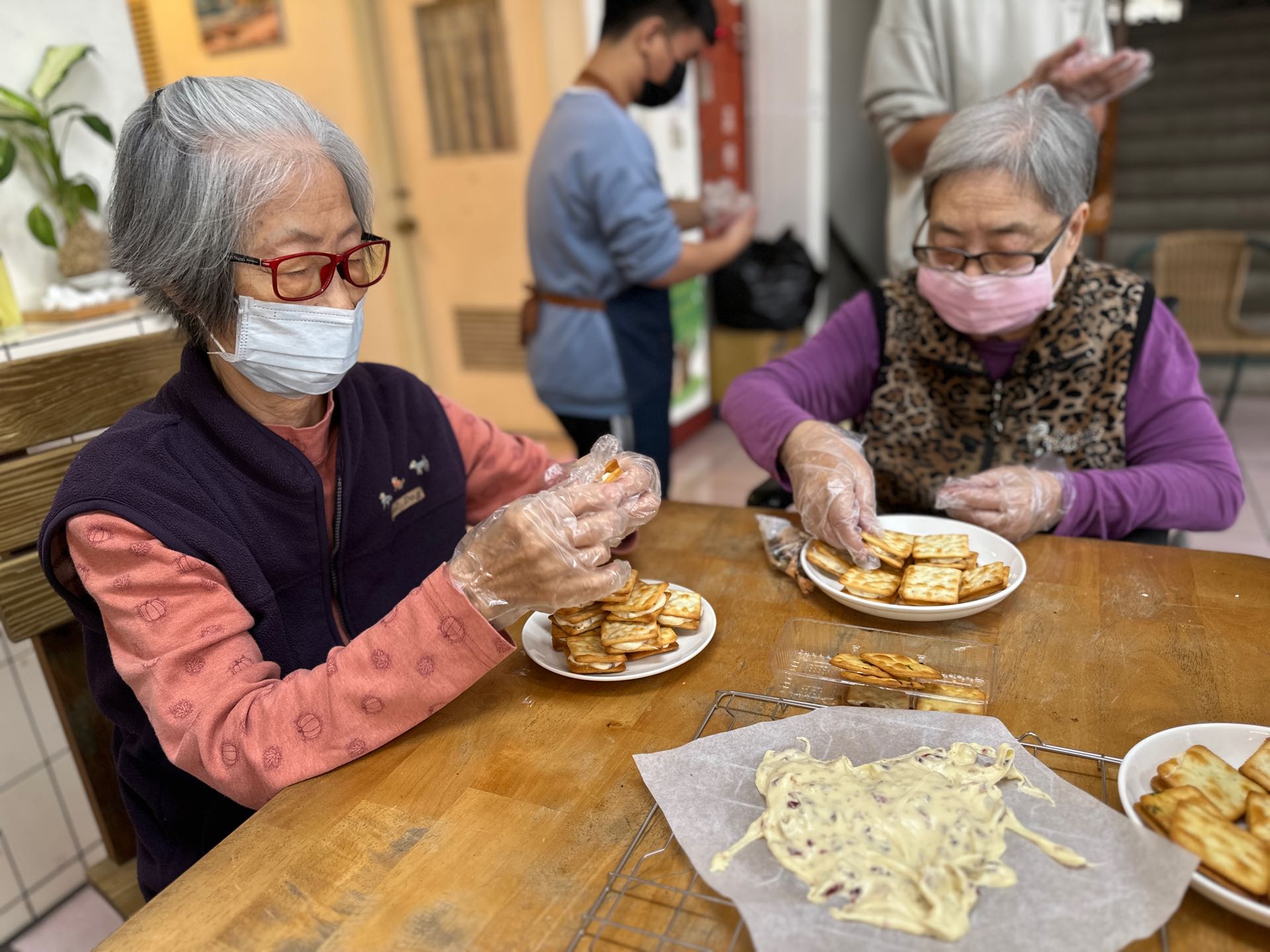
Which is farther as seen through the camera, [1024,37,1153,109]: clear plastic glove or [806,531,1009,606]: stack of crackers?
[1024,37,1153,109]: clear plastic glove

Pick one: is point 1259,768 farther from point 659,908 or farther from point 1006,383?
point 1006,383

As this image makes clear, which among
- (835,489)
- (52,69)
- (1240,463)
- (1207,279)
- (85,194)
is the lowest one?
(1240,463)

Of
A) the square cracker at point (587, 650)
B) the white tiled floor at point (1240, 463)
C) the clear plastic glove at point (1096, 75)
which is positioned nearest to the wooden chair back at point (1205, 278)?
the white tiled floor at point (1240, 463)

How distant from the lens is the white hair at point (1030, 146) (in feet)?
5.28

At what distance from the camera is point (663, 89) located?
2744 mm

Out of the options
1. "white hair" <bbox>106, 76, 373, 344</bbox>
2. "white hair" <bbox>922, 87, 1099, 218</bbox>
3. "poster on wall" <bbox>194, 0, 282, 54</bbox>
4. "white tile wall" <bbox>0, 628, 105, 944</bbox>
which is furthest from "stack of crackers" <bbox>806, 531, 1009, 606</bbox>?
"poster on wall" <bbox>194, 0, 282, 54</bbox>

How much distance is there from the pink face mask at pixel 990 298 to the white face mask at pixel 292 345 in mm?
1111

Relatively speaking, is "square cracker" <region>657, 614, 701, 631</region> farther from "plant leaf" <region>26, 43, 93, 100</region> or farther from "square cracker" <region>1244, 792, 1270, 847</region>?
"plant leaf" <region>26, 43, 93, 100</region>

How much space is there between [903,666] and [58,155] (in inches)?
86.9

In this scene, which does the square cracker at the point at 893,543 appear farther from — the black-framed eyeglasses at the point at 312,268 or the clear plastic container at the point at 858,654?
the black-framed eyeglasses at the point at 312,268

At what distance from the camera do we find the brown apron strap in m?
2.73

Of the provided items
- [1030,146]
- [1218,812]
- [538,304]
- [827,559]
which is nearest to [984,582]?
[827,559]

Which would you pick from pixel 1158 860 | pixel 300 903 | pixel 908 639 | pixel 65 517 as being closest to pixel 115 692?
pixel 65 517

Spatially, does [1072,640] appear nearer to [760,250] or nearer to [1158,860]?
[1158,860]
